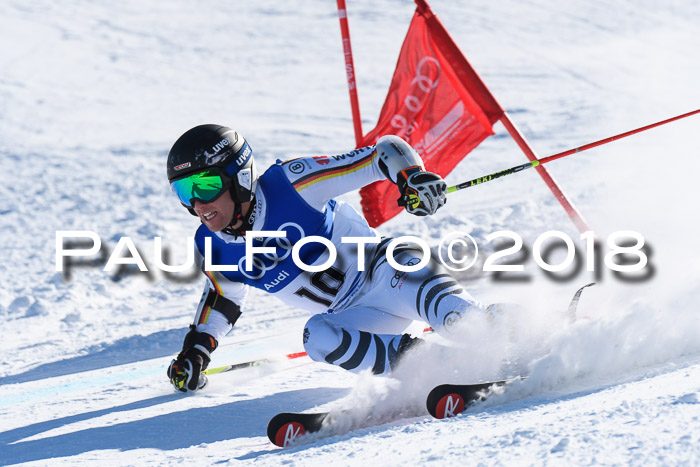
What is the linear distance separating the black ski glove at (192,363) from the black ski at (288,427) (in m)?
0.81

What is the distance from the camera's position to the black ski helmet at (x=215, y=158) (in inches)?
126

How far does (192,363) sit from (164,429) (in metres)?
0.31

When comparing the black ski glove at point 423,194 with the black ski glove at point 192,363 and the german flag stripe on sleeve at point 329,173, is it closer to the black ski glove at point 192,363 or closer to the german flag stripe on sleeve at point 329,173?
the german flag stripe on sleeve at point 329,173

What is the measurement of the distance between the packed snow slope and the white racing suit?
153mm

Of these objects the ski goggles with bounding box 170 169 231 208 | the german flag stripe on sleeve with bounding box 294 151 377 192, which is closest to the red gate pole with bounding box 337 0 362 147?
the german flag stripe on sleeve with bounding box 294 151 377 192

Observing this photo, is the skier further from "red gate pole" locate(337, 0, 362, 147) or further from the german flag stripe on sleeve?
"red gate pole" locate(337, 0, 362, 147)

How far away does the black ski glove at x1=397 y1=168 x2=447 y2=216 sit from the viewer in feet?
A: 10.2

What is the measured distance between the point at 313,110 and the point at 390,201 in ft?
22.7

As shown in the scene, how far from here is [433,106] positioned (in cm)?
582

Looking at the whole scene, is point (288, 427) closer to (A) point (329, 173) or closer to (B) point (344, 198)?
(A) point (329, 173)

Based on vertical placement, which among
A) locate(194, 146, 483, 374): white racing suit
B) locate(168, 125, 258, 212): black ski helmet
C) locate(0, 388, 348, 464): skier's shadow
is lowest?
locate(0, 388, 348, 464): skier's shadow

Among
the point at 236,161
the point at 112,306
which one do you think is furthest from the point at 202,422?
the point at 112,306

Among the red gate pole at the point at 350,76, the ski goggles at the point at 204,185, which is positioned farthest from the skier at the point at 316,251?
the red gate pole at the point at 350,76

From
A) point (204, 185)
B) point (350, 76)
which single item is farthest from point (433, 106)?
point (204, 185)
